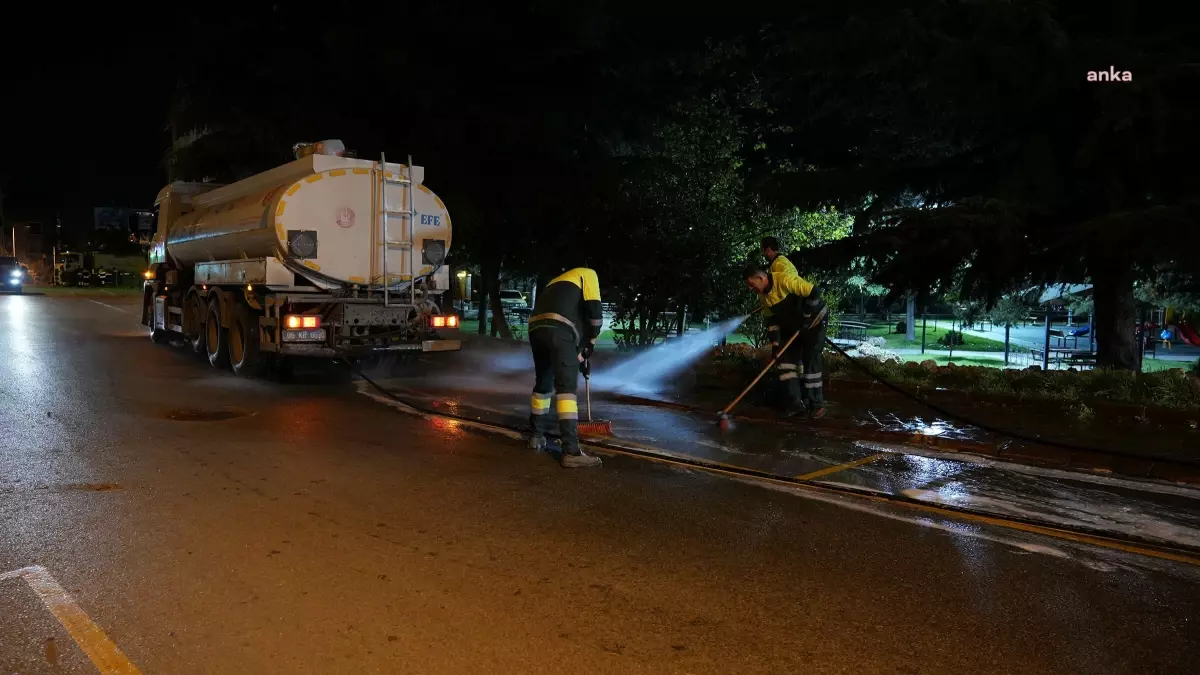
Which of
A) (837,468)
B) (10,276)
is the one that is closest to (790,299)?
(837,468)

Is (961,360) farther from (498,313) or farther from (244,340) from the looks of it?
(244,340)

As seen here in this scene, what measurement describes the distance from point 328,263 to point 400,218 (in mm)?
1217

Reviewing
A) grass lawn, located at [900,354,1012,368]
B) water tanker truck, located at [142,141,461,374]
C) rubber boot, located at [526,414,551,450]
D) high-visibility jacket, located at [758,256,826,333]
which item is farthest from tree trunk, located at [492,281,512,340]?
rubber boot, located at [526,414,551,450]

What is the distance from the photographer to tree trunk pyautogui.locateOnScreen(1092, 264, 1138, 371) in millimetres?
11828

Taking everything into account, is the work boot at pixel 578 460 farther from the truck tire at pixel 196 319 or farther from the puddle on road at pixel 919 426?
the truck tire at pixel 196 319

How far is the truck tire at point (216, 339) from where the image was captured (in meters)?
13.7

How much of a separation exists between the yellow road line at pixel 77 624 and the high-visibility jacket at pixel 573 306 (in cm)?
410

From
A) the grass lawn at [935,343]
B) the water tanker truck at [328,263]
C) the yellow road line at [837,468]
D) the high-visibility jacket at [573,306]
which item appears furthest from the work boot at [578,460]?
the grass lawn at [935,343]

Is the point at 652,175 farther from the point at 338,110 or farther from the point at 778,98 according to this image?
the point at 338,110

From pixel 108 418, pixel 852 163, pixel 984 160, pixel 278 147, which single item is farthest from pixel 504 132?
pixel 108 418

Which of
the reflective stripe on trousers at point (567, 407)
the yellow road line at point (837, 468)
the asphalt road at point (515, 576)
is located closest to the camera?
the asphalt road at point (515, 576)

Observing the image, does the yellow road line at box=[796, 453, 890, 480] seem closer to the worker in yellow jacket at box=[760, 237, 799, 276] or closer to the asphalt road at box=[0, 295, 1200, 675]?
the asphalt road at box=[0, 295, 1200, 675]

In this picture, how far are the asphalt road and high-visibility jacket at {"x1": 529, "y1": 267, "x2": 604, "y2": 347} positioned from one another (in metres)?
1.15

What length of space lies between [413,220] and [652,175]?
4.51m
